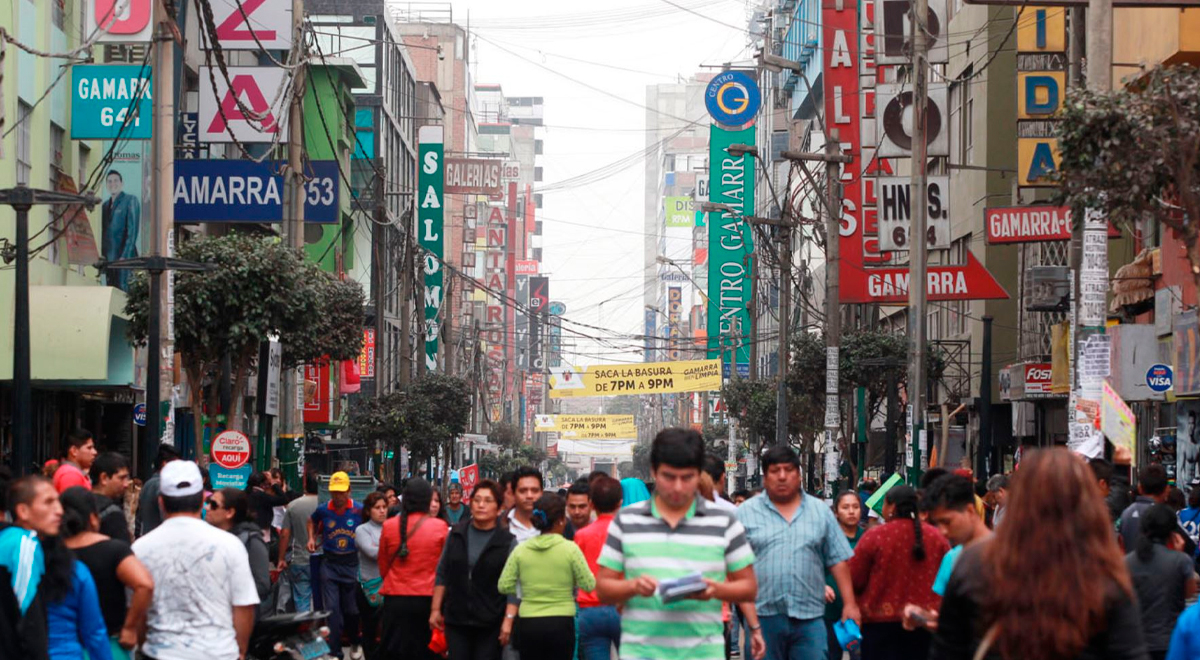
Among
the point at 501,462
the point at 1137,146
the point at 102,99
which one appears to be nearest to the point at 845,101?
the point at 102,99

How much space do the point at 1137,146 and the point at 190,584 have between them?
982 centimetres

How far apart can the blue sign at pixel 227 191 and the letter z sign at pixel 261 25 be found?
3104 mm

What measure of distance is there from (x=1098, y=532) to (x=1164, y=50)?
19850mm

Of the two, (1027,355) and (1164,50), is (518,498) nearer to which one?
(1164,50)

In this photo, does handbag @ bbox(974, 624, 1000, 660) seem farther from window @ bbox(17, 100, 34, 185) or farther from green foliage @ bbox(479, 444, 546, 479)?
green foliage @ bbox(479, 444, 546, 479)

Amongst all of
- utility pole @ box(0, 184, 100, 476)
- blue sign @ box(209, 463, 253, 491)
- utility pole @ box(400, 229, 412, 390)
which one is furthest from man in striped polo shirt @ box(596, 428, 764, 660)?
utility pole @ box(400, 229, 412, 390)

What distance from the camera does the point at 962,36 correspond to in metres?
41.3

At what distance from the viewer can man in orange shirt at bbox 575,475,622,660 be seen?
38.1ft

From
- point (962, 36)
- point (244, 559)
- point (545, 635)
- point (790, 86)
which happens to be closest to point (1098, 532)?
point (244, 559)

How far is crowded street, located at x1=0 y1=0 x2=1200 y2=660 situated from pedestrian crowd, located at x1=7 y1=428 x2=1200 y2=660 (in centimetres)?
2

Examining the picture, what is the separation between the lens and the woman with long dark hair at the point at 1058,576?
5336 millimetres

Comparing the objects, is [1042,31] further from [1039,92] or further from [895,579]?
[895,579]

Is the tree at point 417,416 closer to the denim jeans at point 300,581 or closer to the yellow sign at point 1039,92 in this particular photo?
the yellow sign at point 1039,92

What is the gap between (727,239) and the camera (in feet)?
260
